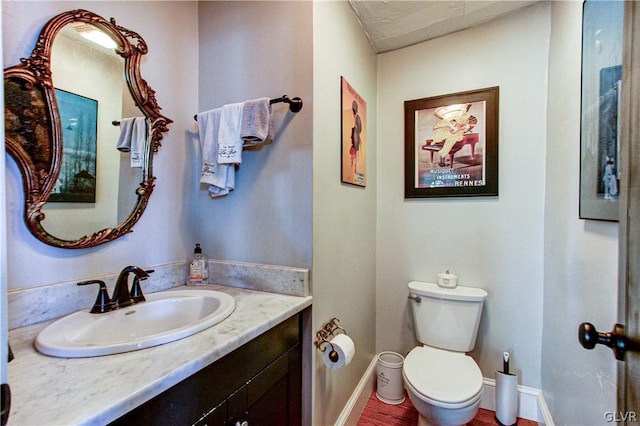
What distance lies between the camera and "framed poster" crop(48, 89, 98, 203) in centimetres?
103

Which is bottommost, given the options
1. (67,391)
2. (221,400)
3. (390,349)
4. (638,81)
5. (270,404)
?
(390,349)

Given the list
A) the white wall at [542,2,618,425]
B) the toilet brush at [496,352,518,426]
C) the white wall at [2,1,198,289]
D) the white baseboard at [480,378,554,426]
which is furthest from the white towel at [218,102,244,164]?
the white baseboard at [480,378,554,426]

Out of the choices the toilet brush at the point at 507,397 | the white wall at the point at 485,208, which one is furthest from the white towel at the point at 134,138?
the toilet brush at the point at 507,397

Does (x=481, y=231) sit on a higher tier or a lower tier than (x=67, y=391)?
higher

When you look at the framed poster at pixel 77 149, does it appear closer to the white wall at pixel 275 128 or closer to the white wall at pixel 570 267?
the white wall at pixel 275 128

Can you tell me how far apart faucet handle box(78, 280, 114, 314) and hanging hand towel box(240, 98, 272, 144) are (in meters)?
0.79

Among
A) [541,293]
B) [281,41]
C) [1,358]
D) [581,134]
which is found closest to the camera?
[1,358]

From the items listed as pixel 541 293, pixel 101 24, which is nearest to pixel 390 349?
pixel 541 293

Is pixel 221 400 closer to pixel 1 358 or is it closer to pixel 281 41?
pixel 1 358

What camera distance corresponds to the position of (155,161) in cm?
135

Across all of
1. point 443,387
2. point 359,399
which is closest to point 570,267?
point 443,387

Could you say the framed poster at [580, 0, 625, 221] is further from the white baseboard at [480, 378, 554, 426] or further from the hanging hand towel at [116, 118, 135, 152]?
the hanging hand towel at [116, 118, 135, 152]

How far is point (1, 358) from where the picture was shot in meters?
0.39

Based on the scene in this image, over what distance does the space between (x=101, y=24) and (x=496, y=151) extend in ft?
6.84
